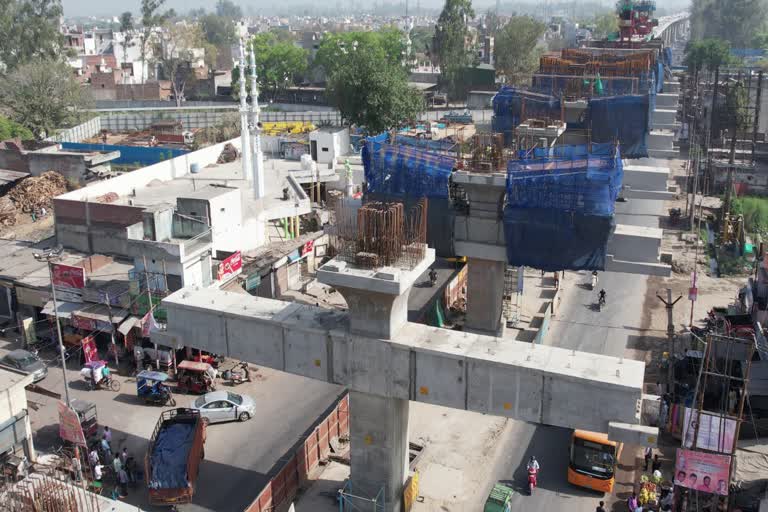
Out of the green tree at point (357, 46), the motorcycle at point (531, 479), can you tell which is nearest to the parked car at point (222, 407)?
the motorcycle at point (531, 479)

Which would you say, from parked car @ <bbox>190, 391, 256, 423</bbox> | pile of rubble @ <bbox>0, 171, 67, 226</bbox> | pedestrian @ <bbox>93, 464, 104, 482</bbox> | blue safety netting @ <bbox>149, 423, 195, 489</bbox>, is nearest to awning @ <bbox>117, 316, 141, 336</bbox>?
parked car @ <bbox>190, 391, 256, 423</bbox>

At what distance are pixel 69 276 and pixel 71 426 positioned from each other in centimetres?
1070

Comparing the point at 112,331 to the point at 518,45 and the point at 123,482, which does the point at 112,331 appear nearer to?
the point at 123,482

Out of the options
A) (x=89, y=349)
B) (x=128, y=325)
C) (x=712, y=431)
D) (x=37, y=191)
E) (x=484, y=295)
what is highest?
(x=37, y=191)

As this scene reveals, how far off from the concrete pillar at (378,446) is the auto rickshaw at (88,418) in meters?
9.36

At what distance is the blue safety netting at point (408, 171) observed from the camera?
27.3 meters

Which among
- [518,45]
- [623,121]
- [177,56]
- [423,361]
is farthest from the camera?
[177,56]

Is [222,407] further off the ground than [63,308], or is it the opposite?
[63,308]

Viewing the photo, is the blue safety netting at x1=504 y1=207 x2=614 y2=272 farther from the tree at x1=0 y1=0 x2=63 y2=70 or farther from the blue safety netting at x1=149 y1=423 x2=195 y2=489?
the tree at x1=0 y1=0 x2=63 y2=70

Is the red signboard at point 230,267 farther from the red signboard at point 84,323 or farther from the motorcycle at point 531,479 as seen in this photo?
the motorcycle at point 531,479

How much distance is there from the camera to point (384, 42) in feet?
328

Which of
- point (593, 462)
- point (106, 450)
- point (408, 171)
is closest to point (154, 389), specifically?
point (106, 450)

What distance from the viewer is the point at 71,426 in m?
21.0

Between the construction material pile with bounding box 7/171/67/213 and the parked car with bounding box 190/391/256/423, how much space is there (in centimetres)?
2781
